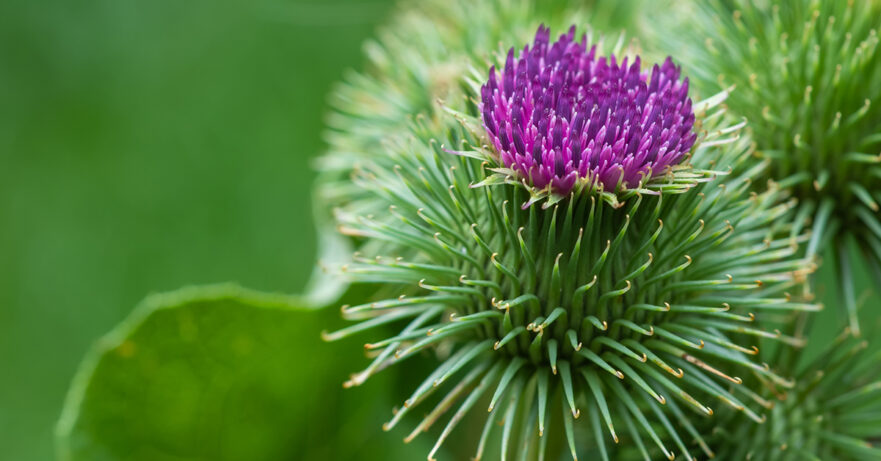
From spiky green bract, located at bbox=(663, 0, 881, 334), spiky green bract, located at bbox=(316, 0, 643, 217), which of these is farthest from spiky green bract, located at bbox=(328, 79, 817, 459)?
spiky green bract, located at bbox=(316, 0, 643, 217)

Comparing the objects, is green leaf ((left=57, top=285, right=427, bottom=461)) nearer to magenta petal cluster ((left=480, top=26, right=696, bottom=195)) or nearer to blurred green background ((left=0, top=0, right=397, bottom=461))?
magenta petal cluster ((left=480, top=26, right=696, bottom=195))

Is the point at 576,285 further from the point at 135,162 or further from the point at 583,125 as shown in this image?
the point at 135,162

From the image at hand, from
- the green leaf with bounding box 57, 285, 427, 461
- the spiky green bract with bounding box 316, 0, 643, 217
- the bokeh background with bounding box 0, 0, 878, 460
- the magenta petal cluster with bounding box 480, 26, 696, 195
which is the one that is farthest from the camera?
the bokeh background with bounding box 0, 0, 878, 460

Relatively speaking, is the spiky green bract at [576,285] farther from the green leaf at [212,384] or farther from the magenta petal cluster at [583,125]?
the green leaf at [212,384]

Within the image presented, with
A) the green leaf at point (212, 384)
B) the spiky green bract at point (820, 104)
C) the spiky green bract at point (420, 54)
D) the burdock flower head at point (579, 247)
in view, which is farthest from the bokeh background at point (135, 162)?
the burdock flower head at point (579, 247)

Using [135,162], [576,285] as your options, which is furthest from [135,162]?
[576,285]

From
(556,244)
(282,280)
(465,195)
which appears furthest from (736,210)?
(282,280)

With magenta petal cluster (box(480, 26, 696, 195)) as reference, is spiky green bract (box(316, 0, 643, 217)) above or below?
above
